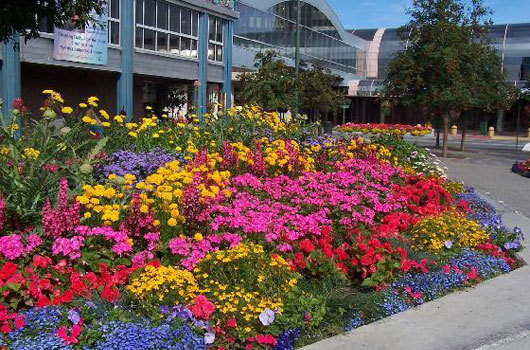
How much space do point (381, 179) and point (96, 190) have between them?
394cm

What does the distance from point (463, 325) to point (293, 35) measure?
126ft

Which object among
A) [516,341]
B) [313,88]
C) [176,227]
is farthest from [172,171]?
[313,88]

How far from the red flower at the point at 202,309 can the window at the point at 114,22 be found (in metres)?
16.6

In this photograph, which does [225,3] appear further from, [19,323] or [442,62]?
[19,323]

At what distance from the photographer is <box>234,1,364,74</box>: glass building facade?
1351 inches

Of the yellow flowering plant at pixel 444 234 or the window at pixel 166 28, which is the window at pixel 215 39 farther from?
the yellow flowering plant at pixel 444 234

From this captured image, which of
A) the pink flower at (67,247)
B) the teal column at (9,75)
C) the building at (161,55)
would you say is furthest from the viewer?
the building at (161,55)

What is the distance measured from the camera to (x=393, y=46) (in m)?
57.8

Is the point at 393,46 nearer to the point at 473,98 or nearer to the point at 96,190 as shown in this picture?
the point at 473,98

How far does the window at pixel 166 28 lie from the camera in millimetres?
20141

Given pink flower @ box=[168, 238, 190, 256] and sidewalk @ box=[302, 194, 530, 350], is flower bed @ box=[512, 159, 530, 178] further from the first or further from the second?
pink flower @ box=[168, 238, 190, 256]

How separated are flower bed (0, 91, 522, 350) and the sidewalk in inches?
5.2

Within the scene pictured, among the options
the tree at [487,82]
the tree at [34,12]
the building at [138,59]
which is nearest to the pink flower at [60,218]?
the tree at [34,12]

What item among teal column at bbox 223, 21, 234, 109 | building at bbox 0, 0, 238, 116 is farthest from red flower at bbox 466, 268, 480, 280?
teal column at bbox 223, 21, 234, 109
